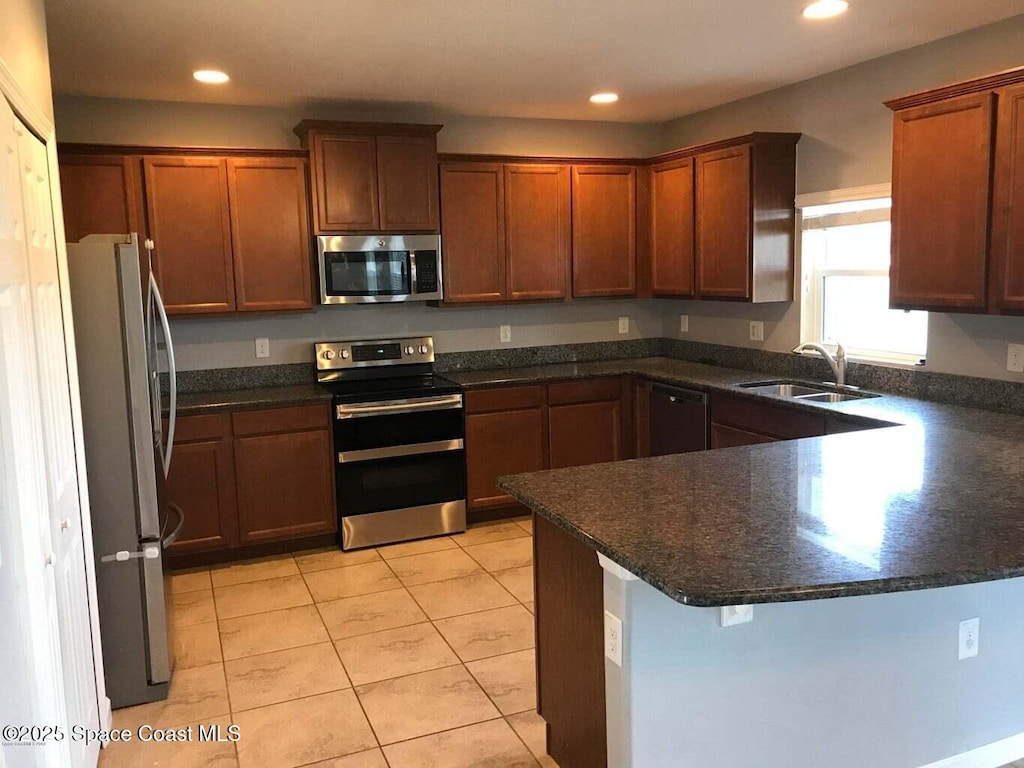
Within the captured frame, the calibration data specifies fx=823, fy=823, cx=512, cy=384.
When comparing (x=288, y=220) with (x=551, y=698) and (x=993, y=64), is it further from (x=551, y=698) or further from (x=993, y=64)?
(x=993, y=64)

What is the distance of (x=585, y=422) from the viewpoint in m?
5.00

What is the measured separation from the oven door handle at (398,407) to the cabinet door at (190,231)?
0.86 meters

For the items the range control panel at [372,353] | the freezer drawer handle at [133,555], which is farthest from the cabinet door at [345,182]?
the freezer drawer handle at [133,555]

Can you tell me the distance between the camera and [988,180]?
304 centimetres

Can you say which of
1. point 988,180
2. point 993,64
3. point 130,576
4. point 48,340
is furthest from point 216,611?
point 993,64

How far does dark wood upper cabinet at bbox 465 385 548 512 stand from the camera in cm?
473

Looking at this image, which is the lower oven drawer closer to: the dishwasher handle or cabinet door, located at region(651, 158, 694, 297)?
the dishwasher handle

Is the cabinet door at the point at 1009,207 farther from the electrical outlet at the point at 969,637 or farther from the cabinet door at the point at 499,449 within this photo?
the cabinet door at the point at 499,449

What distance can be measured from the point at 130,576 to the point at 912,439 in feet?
9.14

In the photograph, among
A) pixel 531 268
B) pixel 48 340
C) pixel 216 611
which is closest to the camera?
pixel 48 340

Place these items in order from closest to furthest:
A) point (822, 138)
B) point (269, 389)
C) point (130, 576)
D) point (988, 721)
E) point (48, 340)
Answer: point (48, 340)
point (988, 721)
point (130, 576)
point (822, 138)
point (269, 389)

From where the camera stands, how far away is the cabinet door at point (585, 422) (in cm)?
493

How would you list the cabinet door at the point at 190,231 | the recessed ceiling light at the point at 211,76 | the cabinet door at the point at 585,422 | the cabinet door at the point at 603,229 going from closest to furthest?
1. the recessed ceiling light at the point at 211,76
2. the cabinet door at the point at 190,231
3. the cabinet door at the point at 585,422
4. the cabinet door at the point at 603,229

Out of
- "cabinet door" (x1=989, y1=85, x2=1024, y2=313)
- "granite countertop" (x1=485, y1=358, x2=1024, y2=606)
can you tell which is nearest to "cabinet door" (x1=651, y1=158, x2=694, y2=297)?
"cabinet door" (x1=989, y1=85, x2=1024, y2=313)
